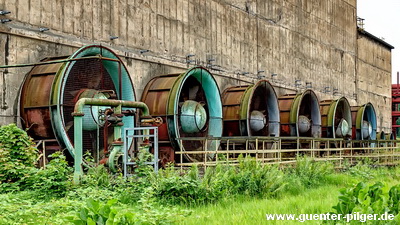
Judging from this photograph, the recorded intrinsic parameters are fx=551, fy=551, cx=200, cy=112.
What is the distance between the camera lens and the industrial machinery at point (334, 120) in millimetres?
25641

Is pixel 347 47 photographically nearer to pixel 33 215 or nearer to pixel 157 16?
pixel 157 16

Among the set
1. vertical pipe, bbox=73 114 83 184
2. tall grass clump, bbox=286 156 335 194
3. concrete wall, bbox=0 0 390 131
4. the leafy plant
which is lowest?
tall grass clump, bbox=286 156 335 194

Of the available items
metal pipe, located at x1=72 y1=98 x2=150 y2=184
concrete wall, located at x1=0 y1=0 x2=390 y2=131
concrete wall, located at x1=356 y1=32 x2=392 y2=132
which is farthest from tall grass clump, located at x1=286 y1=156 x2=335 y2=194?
concrete wall, located at x1=356 y1=32 x2=392 y2=132

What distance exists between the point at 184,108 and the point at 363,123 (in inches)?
632

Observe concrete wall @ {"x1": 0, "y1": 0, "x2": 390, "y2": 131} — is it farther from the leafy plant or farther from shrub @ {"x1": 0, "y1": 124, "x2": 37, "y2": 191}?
the leafy plant

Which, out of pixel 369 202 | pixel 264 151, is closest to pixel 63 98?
pixel 264 151

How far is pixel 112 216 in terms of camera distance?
4406 millimetres

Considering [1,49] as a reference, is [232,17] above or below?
above

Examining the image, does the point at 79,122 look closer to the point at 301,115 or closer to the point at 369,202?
the point at 369,202

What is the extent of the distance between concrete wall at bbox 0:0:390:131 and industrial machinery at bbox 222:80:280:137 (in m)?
0.82

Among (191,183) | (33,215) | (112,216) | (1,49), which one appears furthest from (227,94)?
(112,216)

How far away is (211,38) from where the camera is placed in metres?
19.4

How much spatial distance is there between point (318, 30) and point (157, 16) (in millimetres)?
14325

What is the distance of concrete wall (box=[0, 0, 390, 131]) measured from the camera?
1246cm
